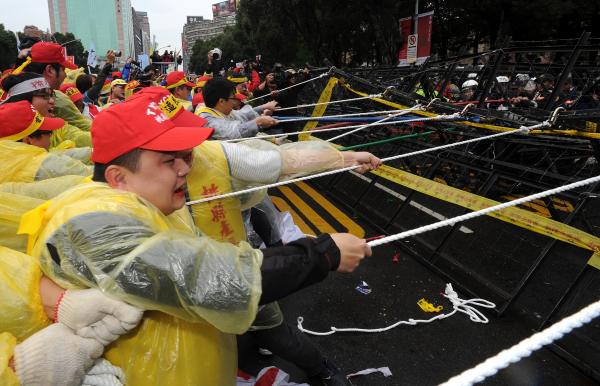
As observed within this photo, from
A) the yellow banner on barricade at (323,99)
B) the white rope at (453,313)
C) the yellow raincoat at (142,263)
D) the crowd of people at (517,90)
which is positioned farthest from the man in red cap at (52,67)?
the crowd of people at (517,90)

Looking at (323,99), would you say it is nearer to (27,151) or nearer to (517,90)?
(517,90)

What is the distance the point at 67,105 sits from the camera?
4734 mm

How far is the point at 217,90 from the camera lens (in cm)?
392

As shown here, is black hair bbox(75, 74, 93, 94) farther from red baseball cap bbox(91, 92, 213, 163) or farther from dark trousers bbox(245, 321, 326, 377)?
red baseball cap bbox(91, 92, 213, 163)

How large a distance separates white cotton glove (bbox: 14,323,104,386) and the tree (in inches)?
2044

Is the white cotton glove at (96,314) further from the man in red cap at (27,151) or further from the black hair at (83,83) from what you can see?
the black hair at (83,83)

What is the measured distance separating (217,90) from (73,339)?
3090 mm

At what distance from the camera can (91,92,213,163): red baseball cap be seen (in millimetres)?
1333

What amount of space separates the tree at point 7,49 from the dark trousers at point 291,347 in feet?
168

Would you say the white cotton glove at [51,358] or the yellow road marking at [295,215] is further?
the yellow road marking at [295,215]

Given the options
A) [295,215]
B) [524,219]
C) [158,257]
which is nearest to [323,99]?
[295,215]

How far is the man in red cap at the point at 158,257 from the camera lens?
3.66 ft

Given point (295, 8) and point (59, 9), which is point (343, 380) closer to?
point (295, 8)

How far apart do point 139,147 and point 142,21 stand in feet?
645
